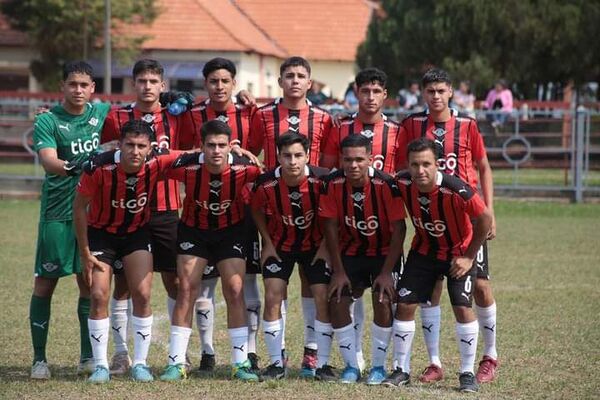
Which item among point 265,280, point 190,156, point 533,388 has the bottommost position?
point 533,388

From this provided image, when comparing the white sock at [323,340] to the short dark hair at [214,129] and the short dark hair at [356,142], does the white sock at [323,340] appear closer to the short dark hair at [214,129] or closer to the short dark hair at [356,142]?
the short dark hair at [356,142]

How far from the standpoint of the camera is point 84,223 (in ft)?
24.3

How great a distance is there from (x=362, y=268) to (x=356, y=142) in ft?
2.90

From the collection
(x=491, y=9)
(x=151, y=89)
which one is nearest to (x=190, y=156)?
(x=151, y=89)

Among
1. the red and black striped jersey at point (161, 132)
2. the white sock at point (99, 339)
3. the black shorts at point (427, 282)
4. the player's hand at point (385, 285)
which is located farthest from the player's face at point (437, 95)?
the white sock at point (99, 339)

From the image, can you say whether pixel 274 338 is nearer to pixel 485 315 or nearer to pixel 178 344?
pixel 178 344

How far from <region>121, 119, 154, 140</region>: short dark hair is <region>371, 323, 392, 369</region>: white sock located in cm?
198

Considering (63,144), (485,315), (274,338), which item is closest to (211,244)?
(274,338)

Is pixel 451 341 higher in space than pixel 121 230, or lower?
lower

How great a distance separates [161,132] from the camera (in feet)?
26.3

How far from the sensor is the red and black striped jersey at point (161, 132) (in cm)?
791

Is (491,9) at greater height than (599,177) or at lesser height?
greater

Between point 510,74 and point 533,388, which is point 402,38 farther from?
point 533,388

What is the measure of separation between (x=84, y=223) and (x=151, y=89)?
1115mm
